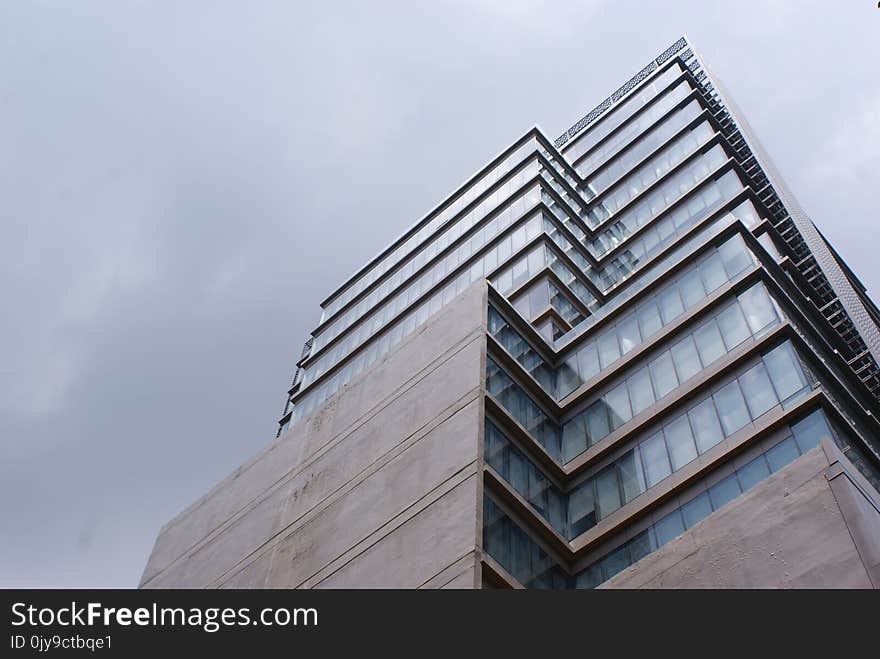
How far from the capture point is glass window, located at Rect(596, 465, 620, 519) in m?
34.0

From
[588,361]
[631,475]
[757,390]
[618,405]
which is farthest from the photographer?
[588,361]

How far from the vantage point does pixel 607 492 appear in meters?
34.7

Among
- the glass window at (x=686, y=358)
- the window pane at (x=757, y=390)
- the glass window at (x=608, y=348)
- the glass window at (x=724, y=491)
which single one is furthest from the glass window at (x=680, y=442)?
the glass window at (x=608, y=348)

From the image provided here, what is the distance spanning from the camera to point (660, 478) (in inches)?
1314

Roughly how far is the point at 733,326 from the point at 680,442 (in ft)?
18.1

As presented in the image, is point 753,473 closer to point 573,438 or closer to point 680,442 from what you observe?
point 680,442

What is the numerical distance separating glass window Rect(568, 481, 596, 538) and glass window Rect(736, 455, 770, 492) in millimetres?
5667

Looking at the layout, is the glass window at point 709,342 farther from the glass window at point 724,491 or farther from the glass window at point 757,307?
the glass window at point 724,491

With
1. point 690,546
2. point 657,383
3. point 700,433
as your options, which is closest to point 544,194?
point 657,383

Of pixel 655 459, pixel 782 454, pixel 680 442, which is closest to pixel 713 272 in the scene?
pixel 680 442

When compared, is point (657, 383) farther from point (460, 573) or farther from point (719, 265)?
point (460, 573)

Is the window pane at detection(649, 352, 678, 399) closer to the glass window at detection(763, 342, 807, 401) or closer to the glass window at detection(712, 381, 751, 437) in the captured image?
the glass window at detection(712, 381, 751, 437)

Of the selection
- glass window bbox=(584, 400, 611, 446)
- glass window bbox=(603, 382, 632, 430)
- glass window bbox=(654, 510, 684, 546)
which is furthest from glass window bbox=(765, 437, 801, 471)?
glass window bbox=(584, 400, 611, 446)
